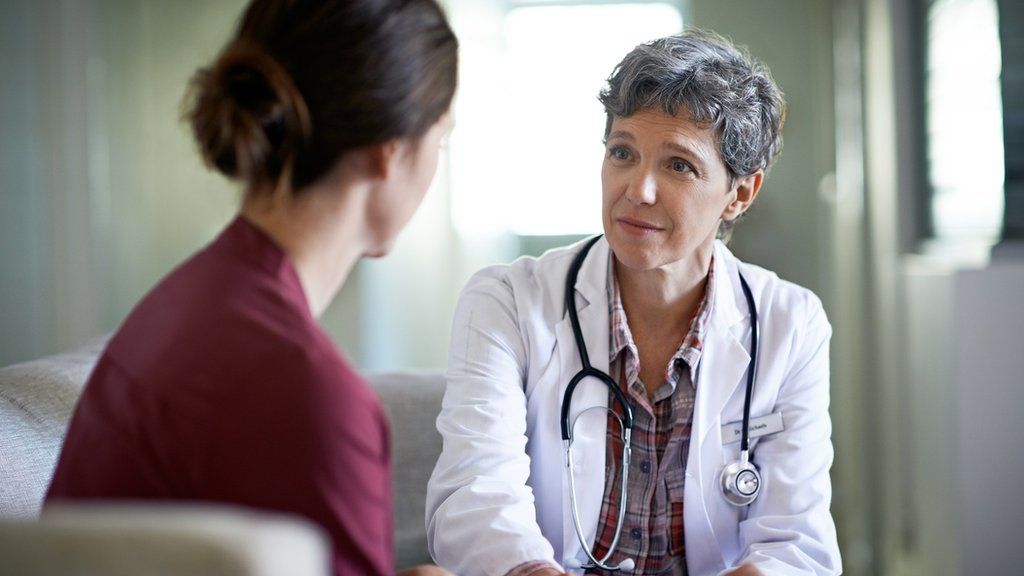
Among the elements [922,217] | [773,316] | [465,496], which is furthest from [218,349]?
[922,217]

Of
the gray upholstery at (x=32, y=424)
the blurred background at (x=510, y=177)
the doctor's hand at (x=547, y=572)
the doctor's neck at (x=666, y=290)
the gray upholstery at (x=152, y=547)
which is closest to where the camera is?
the gray upholstery at (x=152, y=547)

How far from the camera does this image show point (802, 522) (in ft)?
4.84

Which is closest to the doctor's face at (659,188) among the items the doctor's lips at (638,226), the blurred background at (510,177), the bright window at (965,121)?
the doctor's lips at (638,226)

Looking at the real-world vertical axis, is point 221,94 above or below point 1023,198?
above

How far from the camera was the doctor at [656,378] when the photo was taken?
4.86ft

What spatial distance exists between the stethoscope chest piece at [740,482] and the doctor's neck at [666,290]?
0.27 m

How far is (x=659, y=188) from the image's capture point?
159 cm

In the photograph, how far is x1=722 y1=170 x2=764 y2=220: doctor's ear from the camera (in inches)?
68.1

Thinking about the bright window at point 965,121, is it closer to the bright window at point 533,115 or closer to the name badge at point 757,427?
the name badge at point 757,427

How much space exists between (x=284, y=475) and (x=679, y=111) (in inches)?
40.5

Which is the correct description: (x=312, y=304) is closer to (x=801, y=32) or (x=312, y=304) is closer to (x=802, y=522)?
(x=802, y=522)

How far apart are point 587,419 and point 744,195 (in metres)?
0.52

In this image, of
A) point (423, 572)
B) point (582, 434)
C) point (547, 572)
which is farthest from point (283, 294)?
point (582, 434)

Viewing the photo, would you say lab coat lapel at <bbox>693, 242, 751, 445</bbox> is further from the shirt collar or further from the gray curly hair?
the gray curly hair
